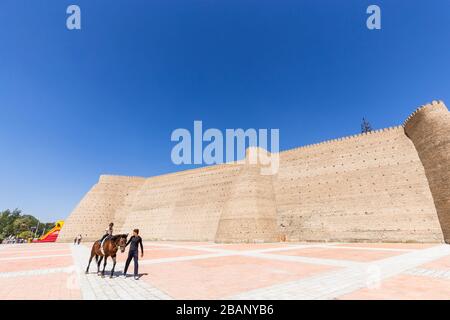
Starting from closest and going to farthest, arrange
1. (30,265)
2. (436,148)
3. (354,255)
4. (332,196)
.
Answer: (30,265), (354,255), (436,148), (332,196)

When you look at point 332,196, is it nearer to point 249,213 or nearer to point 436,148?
point 249,213

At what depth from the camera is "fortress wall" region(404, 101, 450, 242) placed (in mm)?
20080

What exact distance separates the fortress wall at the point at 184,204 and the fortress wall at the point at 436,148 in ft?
69.0

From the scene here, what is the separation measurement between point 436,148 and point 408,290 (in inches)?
834

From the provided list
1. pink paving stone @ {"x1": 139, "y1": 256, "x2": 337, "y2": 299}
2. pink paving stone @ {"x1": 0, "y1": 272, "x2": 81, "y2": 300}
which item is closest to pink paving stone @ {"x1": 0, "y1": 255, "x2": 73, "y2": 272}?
Result: pink paving stone @ {"x1": 0, "y1": 272, "x2": 81, "y2": 300}

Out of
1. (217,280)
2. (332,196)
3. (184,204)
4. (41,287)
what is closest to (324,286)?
(217,280)

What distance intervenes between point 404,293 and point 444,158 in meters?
20.8

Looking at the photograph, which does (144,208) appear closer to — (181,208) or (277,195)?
(181,208)

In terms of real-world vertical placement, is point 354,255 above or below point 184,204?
below

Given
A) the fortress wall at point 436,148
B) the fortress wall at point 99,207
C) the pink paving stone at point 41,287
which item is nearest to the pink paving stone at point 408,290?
the pink paving stone at point 41,287

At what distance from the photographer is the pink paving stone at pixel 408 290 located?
17.1ft

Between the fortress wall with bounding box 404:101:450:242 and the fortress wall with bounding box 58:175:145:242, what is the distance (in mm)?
43714

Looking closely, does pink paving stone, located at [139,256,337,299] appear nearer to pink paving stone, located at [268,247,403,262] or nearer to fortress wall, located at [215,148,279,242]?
pink paving stone, located at [268,247,403,262]

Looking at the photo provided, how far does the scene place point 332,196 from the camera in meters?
27.0
